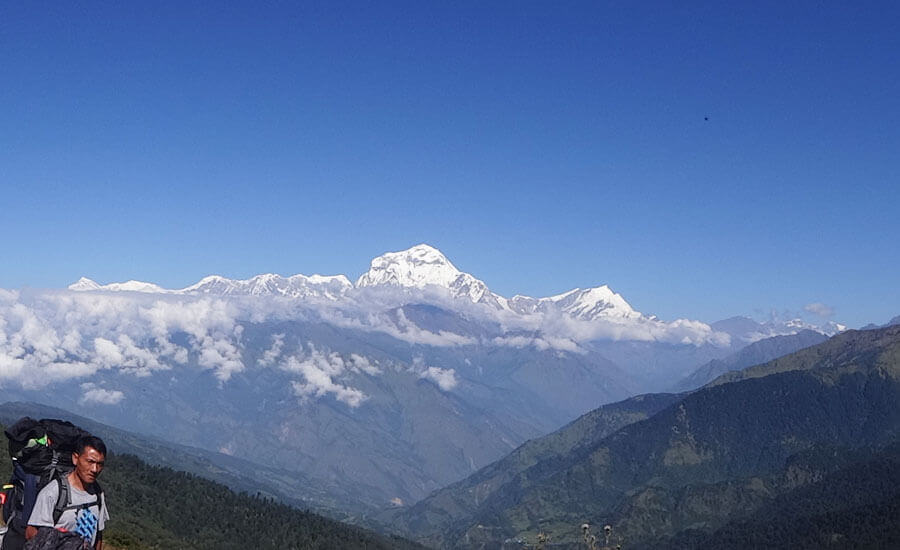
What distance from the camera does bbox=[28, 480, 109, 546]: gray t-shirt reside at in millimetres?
15367

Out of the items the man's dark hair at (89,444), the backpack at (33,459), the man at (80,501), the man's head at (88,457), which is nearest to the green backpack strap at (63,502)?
the man at (80,501)

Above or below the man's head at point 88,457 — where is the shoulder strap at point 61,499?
below

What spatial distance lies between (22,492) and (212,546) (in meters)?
195

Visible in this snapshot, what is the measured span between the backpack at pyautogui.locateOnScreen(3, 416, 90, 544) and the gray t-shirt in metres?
0.53

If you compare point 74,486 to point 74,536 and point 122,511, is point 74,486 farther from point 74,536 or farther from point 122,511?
point 122,511

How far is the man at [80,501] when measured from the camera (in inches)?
607

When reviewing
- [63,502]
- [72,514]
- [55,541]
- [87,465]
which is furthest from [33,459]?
[55,541]

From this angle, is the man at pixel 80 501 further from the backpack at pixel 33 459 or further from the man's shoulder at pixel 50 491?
the backpack at pixel 33 459

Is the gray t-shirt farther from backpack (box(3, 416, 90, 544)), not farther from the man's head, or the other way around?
backpack (box(3, 416, 90, 544))

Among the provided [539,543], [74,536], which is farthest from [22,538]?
[539,543]

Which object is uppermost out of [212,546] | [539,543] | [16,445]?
[16,445]

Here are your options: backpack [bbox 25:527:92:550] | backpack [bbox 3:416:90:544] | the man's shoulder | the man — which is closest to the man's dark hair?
the man

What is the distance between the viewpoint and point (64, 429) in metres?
17.0

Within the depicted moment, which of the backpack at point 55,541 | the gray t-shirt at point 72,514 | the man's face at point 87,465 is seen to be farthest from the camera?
the man's face at point 87,465
